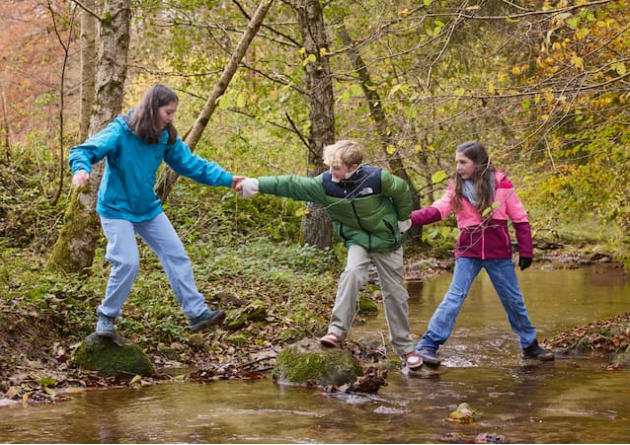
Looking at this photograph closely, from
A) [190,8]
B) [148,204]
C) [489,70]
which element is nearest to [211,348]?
[148,204]

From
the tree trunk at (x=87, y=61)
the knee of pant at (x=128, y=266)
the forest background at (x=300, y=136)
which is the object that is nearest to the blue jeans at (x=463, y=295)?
the forest background at (x=300, y=136)

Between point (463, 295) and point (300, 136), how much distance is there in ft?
25.5

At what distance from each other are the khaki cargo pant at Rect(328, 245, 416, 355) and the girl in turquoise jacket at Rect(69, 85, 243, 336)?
3.61 feet

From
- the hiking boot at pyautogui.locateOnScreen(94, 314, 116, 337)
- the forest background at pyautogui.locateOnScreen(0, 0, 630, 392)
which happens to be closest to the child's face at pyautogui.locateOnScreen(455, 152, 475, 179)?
the forest background at pyautogui.locateOnScreen(0, 0, 630, 392)

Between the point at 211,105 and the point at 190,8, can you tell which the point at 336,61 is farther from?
the point at 211,105

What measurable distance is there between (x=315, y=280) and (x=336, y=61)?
9.15m

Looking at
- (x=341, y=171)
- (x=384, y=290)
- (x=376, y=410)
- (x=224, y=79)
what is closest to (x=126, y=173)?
(x=341, y=171)

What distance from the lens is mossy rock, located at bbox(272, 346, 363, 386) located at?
20.8ft

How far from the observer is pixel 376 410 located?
5.36 metres

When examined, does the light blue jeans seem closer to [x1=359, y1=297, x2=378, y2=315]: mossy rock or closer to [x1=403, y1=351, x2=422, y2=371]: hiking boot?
[x1=403, y1=351, x2=422, y2=371]: hiking boot

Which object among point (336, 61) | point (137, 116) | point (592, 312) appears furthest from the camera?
point (336, 61)

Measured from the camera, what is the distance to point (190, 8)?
14.9 metres

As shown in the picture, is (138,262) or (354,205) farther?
(354,205)

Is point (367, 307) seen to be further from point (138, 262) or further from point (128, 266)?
point (128, 266)
